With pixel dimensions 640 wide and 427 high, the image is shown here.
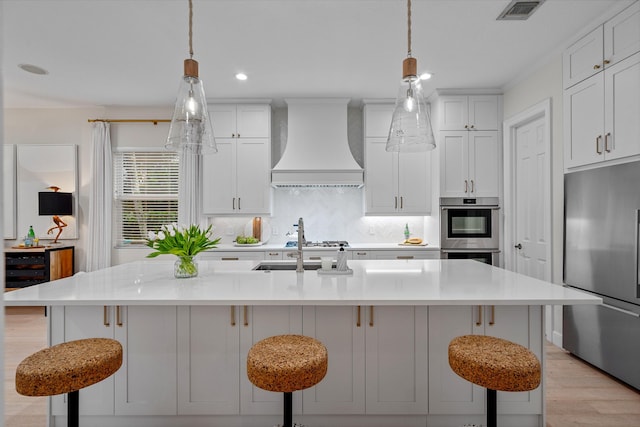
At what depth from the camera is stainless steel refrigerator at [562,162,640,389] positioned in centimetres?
245

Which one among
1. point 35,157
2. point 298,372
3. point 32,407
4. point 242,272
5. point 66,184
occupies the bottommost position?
point 32,407

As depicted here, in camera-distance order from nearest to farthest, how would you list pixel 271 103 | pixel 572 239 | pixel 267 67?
pixel 572 239, pixel 267 67, pixel 271 103

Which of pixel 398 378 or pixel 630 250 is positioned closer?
pixel 398 378

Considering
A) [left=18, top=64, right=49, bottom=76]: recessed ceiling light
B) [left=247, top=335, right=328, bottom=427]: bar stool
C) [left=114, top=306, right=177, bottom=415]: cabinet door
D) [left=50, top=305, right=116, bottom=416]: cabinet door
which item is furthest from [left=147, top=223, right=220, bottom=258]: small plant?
[left=18, top=64, right=49, bottom=76]: recessed ceiling light

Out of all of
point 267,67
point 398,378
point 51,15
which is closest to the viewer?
point 398,378

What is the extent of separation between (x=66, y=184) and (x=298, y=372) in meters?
4.93

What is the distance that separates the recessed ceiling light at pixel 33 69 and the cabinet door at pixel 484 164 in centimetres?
476

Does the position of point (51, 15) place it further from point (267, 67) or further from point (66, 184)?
point (66, 184)

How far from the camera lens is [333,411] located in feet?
6.66

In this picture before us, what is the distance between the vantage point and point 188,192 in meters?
4.64

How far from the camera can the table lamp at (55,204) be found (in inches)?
175

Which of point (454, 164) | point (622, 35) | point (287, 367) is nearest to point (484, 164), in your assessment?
point (454, 164)

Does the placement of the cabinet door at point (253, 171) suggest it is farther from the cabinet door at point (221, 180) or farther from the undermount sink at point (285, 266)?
the undermount sink at point (285, 266)

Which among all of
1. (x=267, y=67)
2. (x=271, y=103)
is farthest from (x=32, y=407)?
(x=271, y=103)
